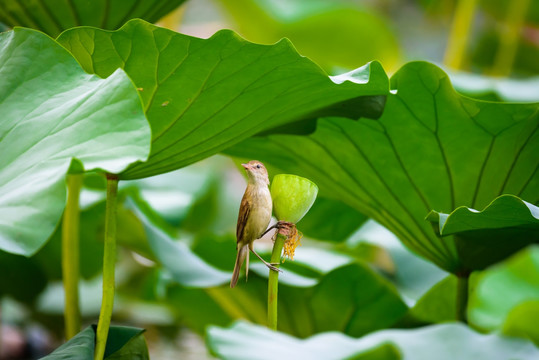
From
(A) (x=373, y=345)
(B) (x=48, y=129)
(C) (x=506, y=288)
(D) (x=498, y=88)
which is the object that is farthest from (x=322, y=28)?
(A) (x=373, y=345)

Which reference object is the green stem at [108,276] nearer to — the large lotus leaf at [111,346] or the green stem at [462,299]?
the large lotus leaf at [111,346]

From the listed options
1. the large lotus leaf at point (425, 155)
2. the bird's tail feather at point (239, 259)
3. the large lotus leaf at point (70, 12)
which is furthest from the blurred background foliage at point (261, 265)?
the bird's tail feather at point (239, 259)

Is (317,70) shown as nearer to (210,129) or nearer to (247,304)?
(210,129)

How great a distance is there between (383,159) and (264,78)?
0.74 ft

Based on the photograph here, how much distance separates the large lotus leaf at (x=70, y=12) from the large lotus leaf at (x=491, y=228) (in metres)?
0.46

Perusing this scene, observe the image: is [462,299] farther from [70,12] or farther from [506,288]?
[506,288]

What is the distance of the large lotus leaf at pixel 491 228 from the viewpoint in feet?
2.08

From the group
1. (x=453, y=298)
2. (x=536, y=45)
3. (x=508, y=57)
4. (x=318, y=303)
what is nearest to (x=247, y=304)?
(x=318, y=303)

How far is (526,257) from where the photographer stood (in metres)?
1.65

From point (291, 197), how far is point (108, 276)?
0.21m

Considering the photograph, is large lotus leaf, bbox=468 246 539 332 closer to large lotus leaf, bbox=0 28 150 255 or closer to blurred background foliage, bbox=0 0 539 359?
blurred background foliage, bbox=0 0 539 359

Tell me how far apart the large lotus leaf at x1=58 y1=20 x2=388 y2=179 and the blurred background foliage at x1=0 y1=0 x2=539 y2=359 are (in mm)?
185

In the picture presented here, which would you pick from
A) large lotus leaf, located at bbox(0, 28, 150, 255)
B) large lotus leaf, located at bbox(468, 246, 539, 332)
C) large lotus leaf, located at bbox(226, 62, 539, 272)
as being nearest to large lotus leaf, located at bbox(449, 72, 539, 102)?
large lotus leaf, located at bbox(468, 246, 539, 332)

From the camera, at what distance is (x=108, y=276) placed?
0.67 m
